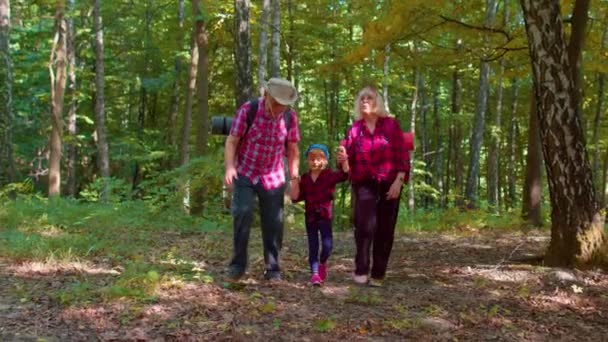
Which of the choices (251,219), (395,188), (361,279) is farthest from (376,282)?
(251,219)

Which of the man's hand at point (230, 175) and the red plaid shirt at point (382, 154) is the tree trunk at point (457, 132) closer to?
the red plaid shirt at point (382, 154)

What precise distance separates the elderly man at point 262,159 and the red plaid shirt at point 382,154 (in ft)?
2.10

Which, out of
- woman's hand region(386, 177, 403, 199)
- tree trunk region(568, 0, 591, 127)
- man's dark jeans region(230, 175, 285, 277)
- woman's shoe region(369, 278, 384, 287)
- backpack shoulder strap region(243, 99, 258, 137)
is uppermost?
tree trunk region(568, 0, 591, 127)

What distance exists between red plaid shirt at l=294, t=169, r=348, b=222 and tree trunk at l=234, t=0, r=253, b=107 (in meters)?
5.06

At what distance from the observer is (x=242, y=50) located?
33.6 ft

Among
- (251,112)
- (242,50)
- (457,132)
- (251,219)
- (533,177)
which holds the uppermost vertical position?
(242,50)

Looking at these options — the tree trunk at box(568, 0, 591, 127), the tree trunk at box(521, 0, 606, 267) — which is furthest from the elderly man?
the tree trunk at box(568, 0, 591, 127)

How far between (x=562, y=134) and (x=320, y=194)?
2540mm

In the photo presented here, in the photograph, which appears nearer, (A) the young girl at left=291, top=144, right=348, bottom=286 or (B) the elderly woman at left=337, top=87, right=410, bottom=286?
(B) the elderly woman at left=337, top=87, right=410, bottom=286

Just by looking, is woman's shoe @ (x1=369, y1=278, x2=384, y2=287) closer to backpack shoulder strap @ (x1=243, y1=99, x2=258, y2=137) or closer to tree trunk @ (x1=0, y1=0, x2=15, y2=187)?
backpack shoulder strap @ (x1=243, y1=99, x2=258, y2=137)

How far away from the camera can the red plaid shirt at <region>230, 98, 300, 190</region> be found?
16.8 feet

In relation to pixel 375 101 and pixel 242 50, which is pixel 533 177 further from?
pixel 375 101

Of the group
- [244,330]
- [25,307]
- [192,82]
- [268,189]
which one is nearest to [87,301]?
[25,307]

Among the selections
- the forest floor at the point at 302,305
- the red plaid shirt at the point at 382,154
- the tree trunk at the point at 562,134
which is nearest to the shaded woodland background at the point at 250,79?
the tree trunk at the point at 562,134
